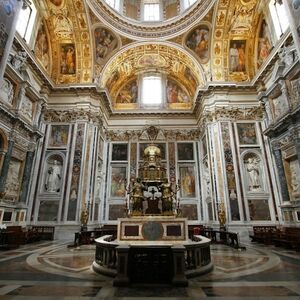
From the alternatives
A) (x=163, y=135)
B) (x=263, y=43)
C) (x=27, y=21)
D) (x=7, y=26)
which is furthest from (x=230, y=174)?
(x=27, y=21)

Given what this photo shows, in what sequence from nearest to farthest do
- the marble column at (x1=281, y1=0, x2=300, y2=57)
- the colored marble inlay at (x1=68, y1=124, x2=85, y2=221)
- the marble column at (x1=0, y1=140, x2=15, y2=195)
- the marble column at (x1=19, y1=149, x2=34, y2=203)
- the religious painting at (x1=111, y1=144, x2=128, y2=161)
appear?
1. the marble column at (x1=281, y1=0, x2=300, y2=57)
2. the marble column at (x1=0, y1=140, x2=15, y2=195)
3. the marble column at (x1=19, y1=149, x2=34, y2=203)
4. the colored marble inlay at (x1=68, y1=124, x2=85, y2=221)
5. the religious painting at (x1=111, y1=144, x2=128, y2=161)

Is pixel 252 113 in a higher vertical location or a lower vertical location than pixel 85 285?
higher

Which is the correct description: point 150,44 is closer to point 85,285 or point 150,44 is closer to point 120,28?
point 120,28

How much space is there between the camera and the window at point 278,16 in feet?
45.7

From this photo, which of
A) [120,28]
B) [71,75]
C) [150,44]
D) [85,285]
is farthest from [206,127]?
[85,285]

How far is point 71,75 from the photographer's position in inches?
731

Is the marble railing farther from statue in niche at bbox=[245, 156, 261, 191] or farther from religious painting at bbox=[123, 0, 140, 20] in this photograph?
religious painting at bbox=[123, 0, 140, 20]

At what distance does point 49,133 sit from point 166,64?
12324 millimetres

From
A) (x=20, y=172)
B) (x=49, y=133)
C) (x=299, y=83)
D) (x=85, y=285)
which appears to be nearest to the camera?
(x=85, y=285)

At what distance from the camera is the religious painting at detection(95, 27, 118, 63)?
1819 cm

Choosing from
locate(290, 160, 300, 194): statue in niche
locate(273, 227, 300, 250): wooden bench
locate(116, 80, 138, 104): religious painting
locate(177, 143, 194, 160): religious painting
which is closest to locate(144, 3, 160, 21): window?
locate(116, 80, 138, 104): religious painting

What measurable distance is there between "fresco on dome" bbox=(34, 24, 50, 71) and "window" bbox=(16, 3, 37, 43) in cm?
98

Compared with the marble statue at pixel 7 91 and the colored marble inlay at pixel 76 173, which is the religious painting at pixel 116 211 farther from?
the marble statue at pixel 7 91

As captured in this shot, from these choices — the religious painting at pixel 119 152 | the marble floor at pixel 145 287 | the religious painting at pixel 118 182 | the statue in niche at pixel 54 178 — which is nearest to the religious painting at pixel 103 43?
the religious painting at pixel 119 152
